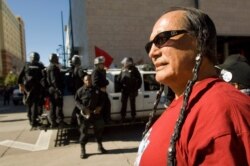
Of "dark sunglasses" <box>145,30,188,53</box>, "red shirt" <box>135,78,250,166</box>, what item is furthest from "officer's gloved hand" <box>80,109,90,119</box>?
"red shirt" <box>135,78,250,166</box>

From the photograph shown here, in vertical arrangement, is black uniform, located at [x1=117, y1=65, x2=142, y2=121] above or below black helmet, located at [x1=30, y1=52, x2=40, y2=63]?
below

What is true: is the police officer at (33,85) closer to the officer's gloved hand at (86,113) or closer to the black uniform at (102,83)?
the black uniform at (102,83)

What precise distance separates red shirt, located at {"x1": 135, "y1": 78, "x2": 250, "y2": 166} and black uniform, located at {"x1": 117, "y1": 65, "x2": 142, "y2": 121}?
8.38m

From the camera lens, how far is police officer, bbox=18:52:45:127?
30.9ft

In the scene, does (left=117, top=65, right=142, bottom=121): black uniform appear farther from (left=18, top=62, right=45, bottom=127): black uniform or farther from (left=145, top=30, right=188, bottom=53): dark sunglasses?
(left=145, top=30, right=188, bottom=53): dark sunglasses

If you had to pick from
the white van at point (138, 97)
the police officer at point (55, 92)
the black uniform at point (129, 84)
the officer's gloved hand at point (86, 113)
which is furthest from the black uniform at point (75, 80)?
the officer's gloved hand at point (86, 113)

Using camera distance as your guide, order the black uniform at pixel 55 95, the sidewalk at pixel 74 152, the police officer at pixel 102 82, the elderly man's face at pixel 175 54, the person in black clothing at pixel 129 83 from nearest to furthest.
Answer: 1. the elderly man's face at pixel 175 54
2. the sidewalk at pixel 74 152
3. the police officer at pixel 102 82
4. the black uniform at pixel 55 95
5. the person in black clothing at pixel 129 83

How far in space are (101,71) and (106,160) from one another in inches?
113

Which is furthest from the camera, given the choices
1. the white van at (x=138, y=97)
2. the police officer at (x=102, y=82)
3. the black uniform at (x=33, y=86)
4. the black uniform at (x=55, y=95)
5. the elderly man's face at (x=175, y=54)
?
the white van at (x=138, y=97)

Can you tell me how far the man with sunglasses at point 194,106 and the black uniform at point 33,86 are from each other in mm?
7979

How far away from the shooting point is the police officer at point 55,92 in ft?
30.6

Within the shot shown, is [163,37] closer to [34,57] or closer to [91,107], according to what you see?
[91,107]

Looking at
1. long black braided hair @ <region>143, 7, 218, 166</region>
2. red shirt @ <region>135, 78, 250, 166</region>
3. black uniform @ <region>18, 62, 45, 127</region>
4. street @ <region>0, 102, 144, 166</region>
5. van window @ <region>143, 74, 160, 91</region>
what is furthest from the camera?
van window @ <region>143, 74, 160, 91</region>

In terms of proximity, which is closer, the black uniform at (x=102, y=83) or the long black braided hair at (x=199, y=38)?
the long black braided hair at (x=199, y=38)
